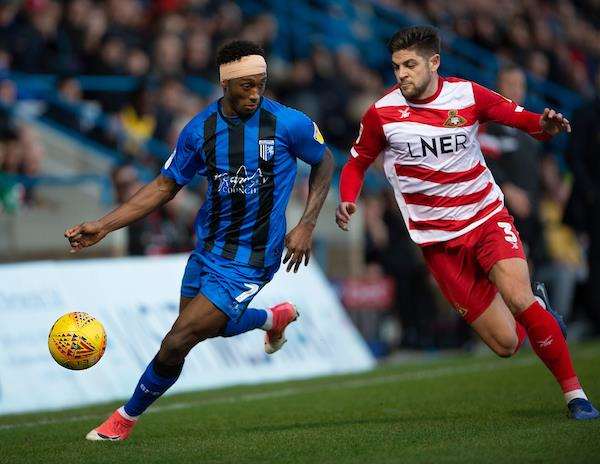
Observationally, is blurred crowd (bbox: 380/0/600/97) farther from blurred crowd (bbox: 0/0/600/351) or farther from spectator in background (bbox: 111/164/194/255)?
spectator in background (bbox: 111/164/194/255)

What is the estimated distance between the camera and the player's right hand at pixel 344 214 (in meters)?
7.94

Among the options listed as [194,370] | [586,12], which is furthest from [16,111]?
[586,12]

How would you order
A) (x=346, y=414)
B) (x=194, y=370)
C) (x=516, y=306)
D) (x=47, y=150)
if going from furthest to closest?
(x=47, y=150)
(x=194, y=370)
(x=346, y=414)
(x=516, y=306)

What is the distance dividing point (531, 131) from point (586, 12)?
67.7 ft

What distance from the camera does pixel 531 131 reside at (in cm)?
807

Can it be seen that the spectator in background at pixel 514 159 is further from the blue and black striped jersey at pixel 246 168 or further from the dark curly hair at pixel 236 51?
the dark curly hair at pixel 236 51

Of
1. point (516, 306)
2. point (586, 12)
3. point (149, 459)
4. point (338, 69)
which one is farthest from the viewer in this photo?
point (586, 12)

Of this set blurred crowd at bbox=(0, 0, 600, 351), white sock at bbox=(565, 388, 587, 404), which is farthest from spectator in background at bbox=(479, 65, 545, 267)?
white sock at bbox=(565, 388, 587, 404)

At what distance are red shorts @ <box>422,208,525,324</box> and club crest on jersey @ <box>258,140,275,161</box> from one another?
133cm

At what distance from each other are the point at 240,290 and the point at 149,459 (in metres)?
1.32

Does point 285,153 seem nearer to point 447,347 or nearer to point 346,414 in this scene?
point 346,414

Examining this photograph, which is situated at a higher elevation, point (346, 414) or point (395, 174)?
point (395, 174)

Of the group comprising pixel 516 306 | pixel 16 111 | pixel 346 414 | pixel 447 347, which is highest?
pixel 16 111

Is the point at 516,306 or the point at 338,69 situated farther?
the point at 338,69
